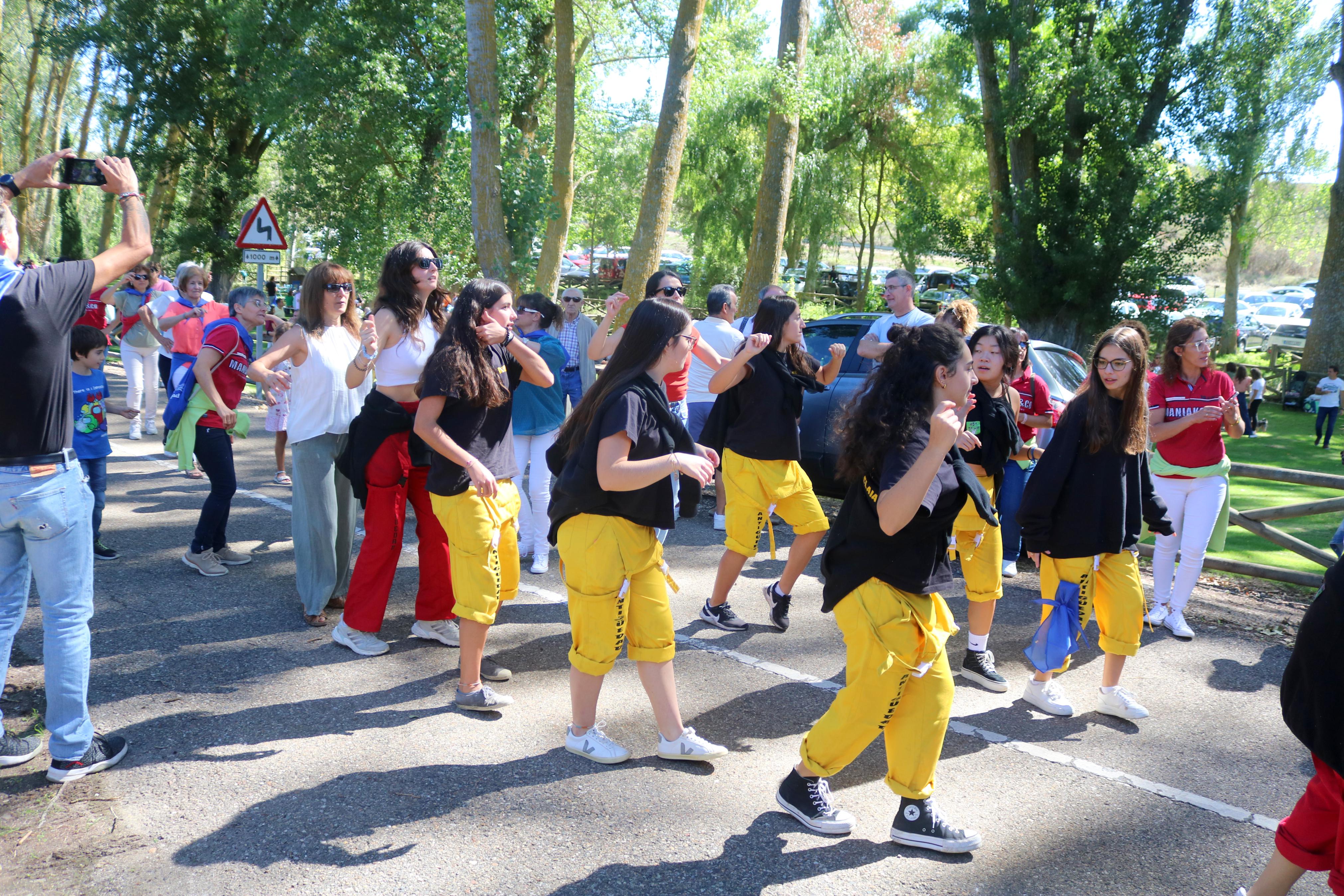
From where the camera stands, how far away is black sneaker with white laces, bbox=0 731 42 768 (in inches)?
146

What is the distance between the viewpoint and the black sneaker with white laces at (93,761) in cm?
361

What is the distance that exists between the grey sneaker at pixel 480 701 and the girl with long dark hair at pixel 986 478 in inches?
97.2

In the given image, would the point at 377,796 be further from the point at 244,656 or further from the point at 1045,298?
the point at 1045,298

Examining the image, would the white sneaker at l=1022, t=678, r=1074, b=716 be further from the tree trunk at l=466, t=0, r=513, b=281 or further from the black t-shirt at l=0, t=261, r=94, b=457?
the tree trunk at l=466, t=0, r=513, b=281

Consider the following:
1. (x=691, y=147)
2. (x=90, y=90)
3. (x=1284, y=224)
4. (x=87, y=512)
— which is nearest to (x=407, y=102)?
(x=691, y=147)

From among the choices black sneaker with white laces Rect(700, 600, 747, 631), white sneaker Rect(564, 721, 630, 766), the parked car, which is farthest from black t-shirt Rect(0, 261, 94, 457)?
the parked car

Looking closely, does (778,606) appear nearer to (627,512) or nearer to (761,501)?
(761,501)

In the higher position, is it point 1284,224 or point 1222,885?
point 1284,224

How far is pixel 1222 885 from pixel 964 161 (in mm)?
26615

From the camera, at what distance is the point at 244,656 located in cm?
491

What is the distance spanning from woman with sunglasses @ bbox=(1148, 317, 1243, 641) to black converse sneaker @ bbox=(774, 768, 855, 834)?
10.7 ft

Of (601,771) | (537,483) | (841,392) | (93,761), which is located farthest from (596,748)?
(841,392)

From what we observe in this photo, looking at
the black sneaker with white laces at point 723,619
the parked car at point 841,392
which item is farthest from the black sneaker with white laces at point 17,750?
the parked car at point 841,392

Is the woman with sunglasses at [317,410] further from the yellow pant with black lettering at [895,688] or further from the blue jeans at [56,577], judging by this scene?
the yellow pant with black lettering at [895,688]
